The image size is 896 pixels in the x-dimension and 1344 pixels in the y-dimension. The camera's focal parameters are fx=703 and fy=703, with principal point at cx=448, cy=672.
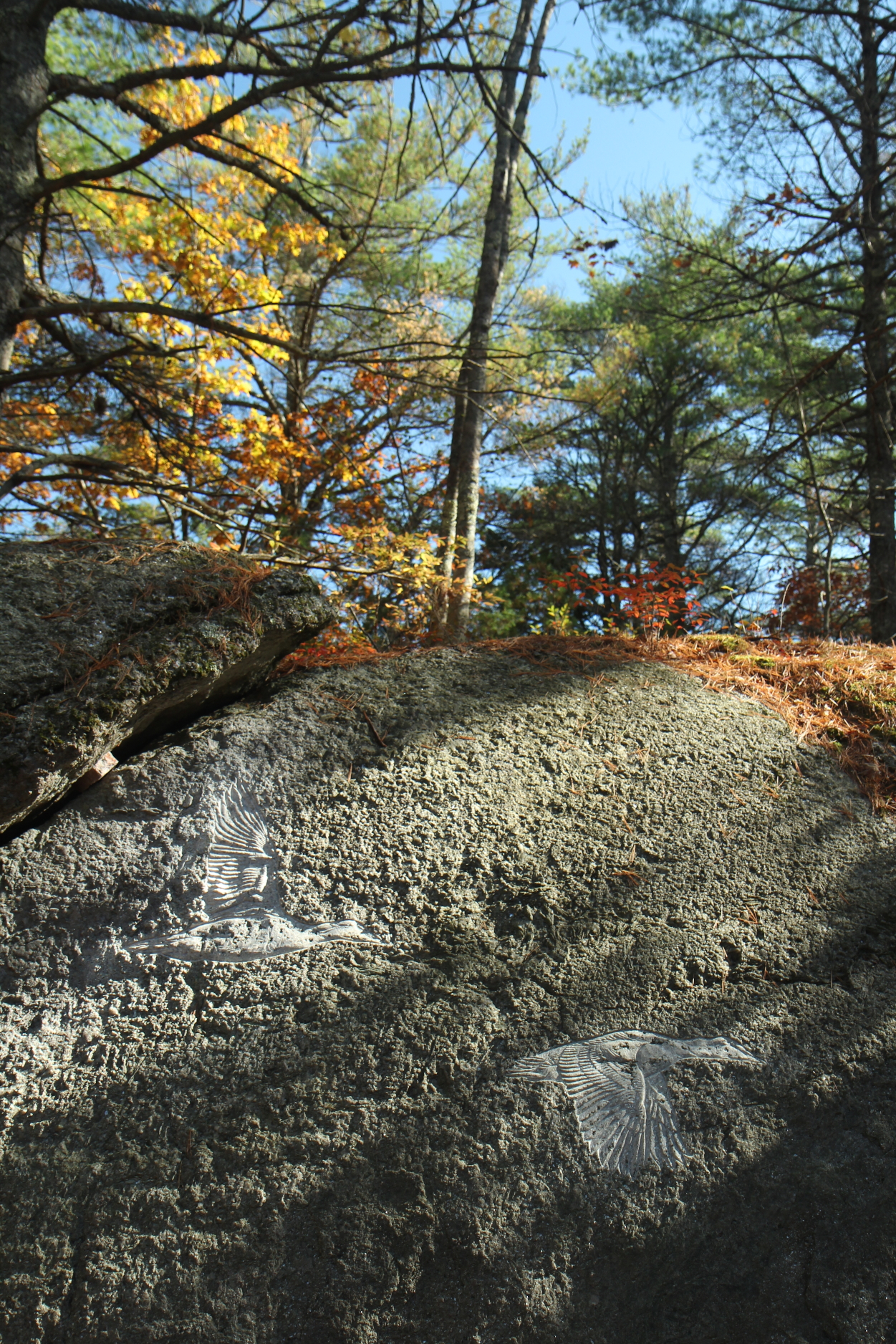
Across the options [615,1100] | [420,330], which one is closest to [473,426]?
[420,330]

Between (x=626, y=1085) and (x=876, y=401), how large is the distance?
6.78 metres

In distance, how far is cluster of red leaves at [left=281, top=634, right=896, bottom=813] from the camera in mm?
2750

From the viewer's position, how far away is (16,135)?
144 inches

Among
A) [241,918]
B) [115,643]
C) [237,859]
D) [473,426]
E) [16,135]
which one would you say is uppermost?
[16,135]

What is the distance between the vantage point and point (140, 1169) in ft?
5.26

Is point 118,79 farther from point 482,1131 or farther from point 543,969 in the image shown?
point 482,1131

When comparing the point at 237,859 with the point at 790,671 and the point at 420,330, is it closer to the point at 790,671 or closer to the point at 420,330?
the point at 790,671

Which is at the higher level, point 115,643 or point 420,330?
point 420,330

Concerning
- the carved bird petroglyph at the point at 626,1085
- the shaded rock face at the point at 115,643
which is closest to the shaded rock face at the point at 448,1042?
the carved bird petroglyph at the point at 626,1085

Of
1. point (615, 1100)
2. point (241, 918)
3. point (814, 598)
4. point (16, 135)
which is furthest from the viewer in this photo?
point (814, 598)

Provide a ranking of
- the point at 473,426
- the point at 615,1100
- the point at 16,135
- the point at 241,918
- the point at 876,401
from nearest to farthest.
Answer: the point at 615,1100 → the point at 241,918 → the point at 16,135 → the point at 876,401 → the point at 473,426

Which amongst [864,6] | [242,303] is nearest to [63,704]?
[242,303]

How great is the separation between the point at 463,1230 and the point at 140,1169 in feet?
2.44

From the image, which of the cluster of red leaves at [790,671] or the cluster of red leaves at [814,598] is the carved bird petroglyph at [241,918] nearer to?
the cluster of red leaves at [790,671]
